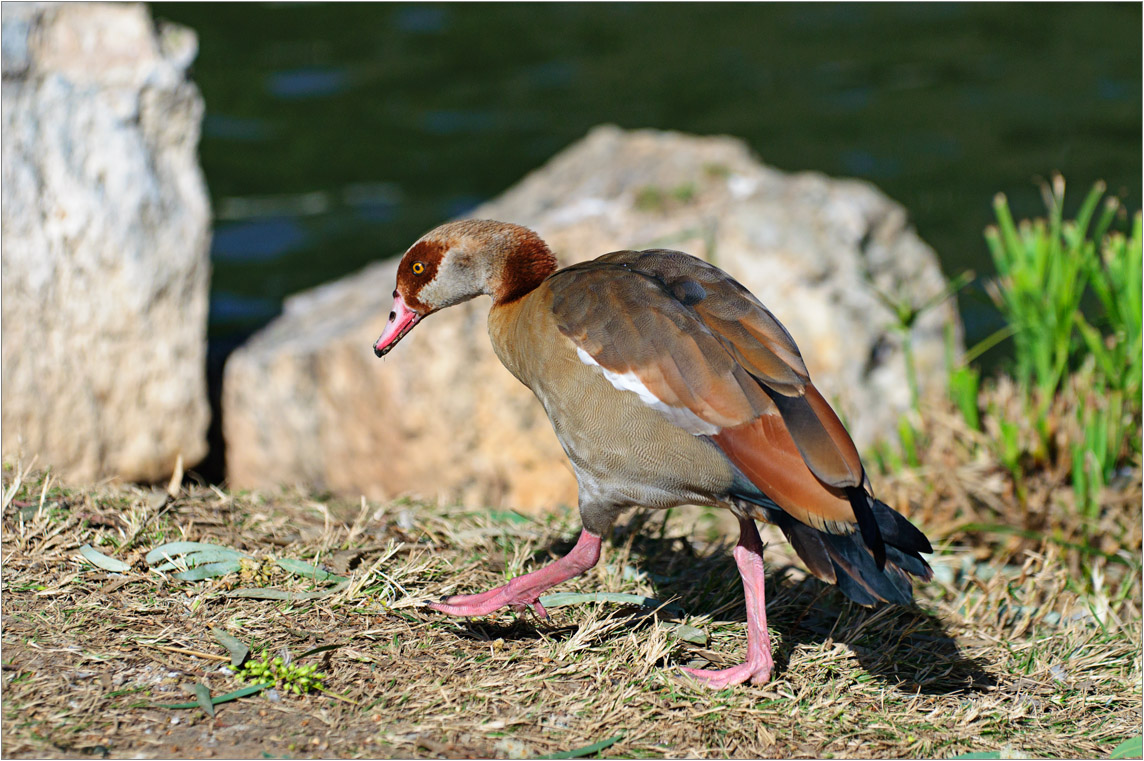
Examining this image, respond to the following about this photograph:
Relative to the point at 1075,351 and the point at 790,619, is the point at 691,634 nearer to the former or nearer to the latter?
the point at 790,619

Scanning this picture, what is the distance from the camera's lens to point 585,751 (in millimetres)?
3086

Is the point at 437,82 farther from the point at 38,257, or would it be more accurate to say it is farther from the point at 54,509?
the point at 54,509

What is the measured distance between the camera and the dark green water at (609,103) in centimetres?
1120

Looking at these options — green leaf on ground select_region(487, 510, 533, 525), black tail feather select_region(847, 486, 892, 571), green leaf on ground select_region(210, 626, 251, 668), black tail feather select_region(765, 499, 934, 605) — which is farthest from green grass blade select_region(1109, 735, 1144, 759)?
green leaf on ground select_region(210, 626, 251, 668)

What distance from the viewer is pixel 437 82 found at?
13289mm

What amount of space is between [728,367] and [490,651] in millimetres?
1090

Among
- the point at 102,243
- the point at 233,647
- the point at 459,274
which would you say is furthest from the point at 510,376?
the point at 233,647

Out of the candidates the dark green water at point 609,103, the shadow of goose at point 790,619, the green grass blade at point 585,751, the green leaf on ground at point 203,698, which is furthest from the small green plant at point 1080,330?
the dark green water at point 609,103

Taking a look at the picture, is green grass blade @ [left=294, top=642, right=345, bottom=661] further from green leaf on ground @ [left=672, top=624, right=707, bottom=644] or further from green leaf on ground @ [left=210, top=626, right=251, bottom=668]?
green leaf on ground @ [left=672, top=624, right=707, bottom=644]

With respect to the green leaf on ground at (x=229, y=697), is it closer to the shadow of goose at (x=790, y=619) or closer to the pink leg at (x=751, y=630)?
the shadow of goose at (x=790, y=619)

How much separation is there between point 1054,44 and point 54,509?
42.8 feet

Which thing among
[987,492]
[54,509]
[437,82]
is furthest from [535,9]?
[54,509]

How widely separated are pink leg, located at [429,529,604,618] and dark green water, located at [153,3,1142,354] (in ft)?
22.4

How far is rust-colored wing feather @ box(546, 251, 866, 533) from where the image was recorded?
3.29 metres
